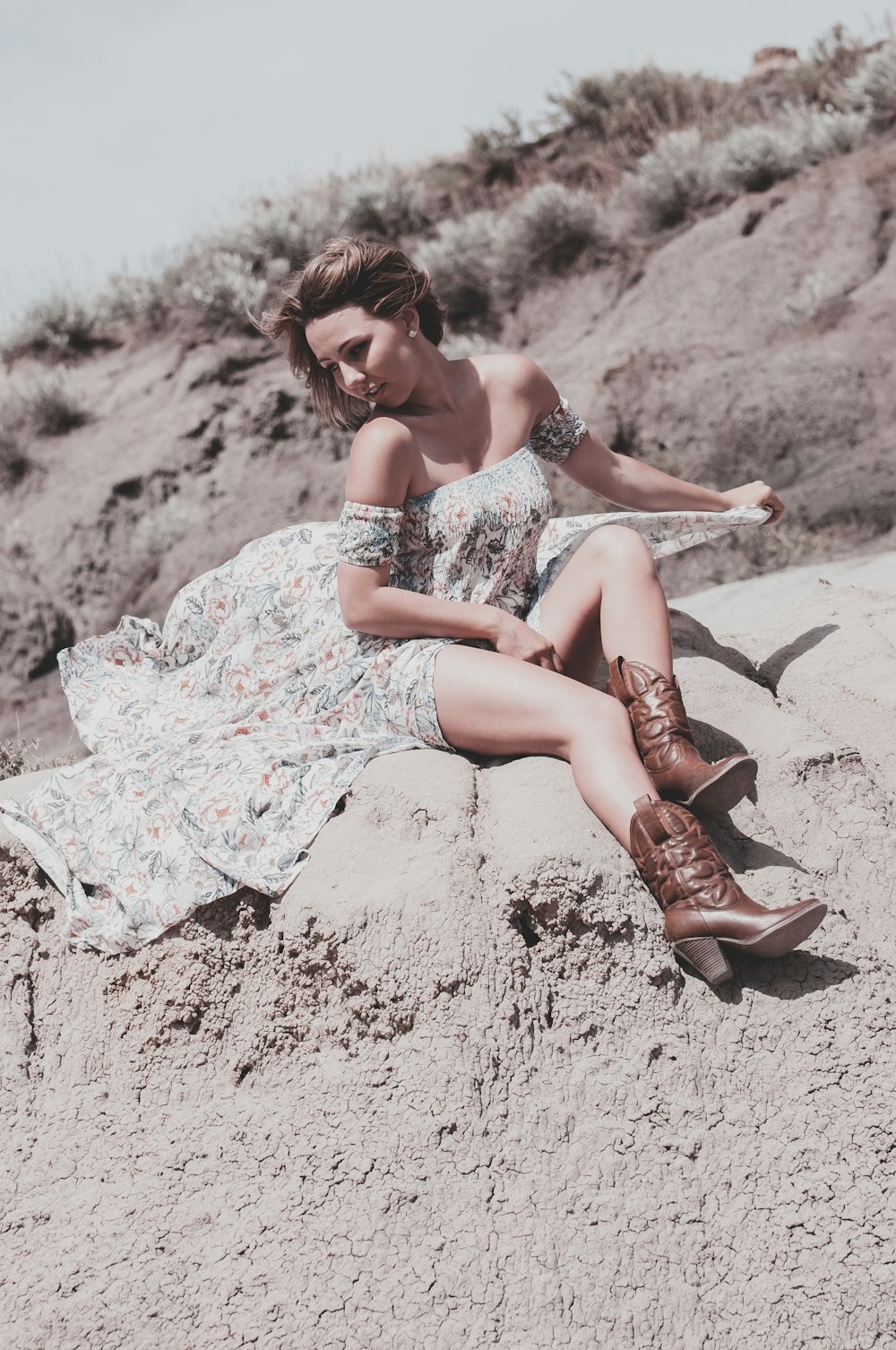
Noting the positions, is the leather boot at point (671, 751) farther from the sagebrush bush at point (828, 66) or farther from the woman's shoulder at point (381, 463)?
the sagebrush bush at point (828, 66)

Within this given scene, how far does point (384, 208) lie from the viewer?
12.2 m

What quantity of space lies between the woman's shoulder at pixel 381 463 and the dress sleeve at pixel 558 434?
0.66 m

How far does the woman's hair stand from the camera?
9.43ft

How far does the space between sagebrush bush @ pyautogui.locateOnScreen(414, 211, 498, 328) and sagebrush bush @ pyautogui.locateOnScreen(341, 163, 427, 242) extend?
1027 millimetres

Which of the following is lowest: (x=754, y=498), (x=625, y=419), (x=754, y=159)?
(x=625, y=419)

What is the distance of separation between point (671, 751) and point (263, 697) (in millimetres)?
1264

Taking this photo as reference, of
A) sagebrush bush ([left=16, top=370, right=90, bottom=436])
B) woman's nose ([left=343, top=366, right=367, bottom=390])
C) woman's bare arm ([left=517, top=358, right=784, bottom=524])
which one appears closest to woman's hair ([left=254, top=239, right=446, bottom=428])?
woman's nose ([left=343, top=366, right=367, bottom=390])

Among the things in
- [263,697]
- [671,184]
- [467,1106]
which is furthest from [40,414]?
[467,1106]

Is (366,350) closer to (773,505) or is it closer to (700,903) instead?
(773,505)

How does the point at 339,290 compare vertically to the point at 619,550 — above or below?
above

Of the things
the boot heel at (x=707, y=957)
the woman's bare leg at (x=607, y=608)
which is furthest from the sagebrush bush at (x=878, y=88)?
the boot heel at (x=707, y=957)

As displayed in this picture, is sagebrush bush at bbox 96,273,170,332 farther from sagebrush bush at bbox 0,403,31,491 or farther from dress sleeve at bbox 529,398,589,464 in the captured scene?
dress sleeve at bbox 529,398,589,464

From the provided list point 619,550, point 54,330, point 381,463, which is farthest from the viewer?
point 54,330

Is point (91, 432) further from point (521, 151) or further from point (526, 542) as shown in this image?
point (526, 542)
